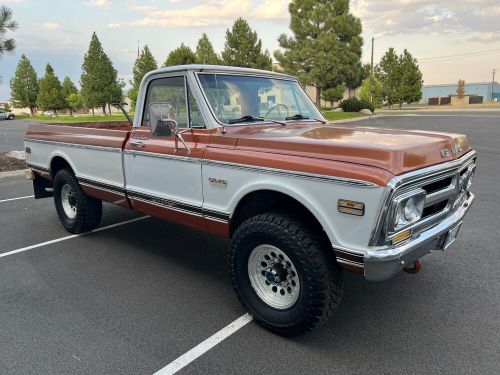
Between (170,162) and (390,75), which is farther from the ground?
(390,75)

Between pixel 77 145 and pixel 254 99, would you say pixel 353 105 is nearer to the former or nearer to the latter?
pixel 77 145

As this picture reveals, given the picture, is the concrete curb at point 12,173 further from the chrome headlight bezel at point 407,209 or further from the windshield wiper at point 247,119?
the chrome headlight bezel at point 407,209

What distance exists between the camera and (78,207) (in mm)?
5344

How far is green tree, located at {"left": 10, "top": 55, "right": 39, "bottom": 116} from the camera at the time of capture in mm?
53156

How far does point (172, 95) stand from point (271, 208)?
160 cm

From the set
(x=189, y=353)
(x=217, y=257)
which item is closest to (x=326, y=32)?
(x=217, y=257)

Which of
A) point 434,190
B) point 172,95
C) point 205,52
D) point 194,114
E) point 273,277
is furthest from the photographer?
point 205,52

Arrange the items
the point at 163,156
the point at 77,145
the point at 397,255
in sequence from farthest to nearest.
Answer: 1. the point at 77,145
2. the point at 163,156
3. the point at 397,255

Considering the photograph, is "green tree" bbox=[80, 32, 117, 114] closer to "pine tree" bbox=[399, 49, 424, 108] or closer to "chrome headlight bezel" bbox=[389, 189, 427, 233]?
"pine tree" bbox=[399, 49, 424, 108]

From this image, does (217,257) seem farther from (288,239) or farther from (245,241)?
(288,239)

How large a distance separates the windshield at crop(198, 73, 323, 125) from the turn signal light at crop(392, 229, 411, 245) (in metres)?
1.79

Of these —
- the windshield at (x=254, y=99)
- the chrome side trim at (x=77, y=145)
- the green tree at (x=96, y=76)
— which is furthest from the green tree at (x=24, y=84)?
the windshield at (x=254, y=99)

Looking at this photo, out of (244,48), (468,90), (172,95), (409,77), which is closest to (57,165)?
(172,95)

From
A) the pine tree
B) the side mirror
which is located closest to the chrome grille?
the side mirror
